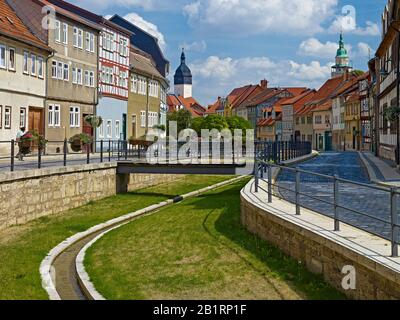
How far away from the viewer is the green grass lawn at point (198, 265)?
10828 millimetres

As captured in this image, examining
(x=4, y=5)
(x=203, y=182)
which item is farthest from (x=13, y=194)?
Answer: (x=4, y=5)

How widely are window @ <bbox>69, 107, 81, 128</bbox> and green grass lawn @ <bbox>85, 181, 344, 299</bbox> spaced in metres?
24.8

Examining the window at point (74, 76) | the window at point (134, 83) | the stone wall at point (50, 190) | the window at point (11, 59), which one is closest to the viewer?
the stone wall at point (50, 190)

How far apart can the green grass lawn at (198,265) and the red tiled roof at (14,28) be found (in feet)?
60.8

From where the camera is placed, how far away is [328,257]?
10.2 meters

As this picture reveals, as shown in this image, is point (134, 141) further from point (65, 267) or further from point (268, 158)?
point (65, 267)

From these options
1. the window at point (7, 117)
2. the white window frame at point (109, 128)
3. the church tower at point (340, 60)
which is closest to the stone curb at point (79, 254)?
the window at point (7, 117)

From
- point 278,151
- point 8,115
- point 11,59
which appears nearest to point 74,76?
point 11,59

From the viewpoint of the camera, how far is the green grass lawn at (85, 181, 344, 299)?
10.8 metres

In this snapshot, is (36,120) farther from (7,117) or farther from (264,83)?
(264,83)

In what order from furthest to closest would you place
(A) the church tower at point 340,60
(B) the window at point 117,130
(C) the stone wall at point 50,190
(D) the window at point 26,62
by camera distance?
(A) the church tower at point 340,60, (B) the window at point 117,130, (D) the window at point 26,62, (C) the stone wall at point 50,190

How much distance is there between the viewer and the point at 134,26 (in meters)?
75.1

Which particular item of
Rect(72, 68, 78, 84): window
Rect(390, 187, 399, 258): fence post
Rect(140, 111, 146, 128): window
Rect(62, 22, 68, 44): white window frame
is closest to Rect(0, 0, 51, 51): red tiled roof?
Rect(62, 22, 68, 44): white window frame

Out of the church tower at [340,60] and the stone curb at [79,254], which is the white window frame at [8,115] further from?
the church tower at [340,60]
